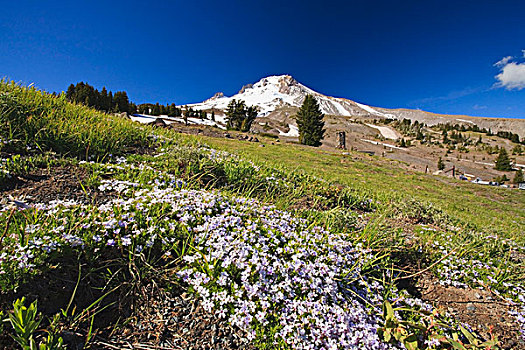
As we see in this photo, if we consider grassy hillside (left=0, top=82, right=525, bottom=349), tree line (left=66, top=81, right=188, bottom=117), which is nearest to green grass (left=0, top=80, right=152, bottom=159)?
grassy hillside (left=0, top=82, right=525, bottom=349)

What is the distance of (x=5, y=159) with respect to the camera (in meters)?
3.34

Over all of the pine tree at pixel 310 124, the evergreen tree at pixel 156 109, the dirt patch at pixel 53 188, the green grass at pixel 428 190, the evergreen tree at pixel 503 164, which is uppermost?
the evergreen tree at pixel 156 109

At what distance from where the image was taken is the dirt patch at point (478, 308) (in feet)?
7.36

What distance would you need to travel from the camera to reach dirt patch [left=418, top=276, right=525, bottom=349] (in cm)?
224

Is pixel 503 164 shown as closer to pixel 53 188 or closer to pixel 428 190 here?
pixel 428 190

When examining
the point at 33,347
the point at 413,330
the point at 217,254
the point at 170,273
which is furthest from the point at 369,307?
the point at 33,347

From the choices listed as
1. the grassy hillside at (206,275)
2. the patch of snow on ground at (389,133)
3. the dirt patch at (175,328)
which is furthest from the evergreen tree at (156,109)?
the dirt patch at (175,328)

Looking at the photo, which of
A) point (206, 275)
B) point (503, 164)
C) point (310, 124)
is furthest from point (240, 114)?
point (206, 275)

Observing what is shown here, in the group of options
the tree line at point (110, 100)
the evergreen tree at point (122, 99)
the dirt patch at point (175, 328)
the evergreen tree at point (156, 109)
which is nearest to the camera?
the dirt patch at point (175, 328)

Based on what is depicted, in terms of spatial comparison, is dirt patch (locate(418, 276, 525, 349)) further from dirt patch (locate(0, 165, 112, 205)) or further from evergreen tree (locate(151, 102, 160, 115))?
evergreen tree (locate(151, 102, 160, 115))

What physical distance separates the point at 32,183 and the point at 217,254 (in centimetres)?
279

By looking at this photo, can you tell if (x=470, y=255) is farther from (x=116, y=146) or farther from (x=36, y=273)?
(x=116, y=146)

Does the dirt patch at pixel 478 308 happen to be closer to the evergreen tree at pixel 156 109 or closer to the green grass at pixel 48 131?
Answer: the green grass at pixel 48 131

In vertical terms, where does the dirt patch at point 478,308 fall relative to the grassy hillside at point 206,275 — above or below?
below
